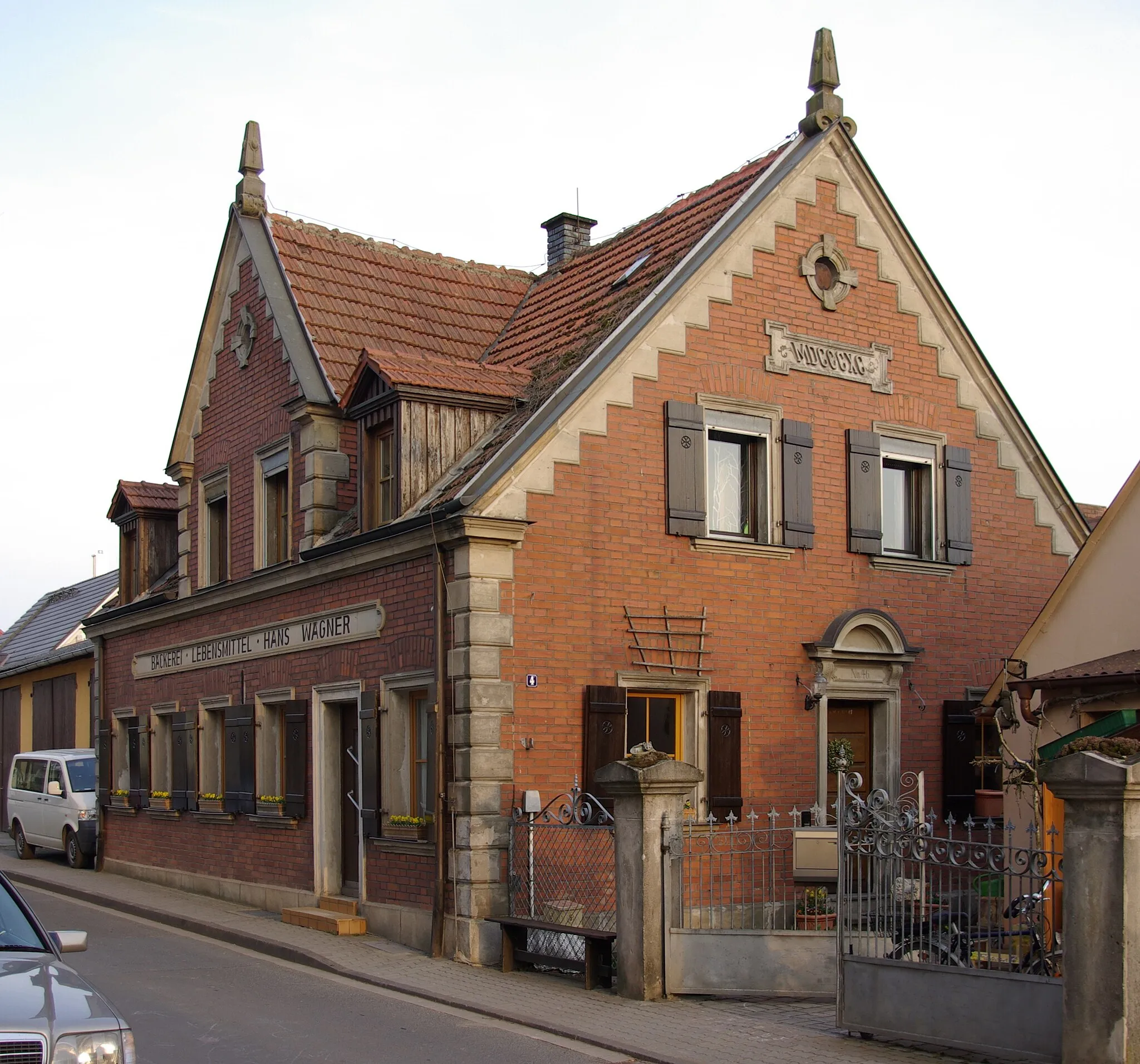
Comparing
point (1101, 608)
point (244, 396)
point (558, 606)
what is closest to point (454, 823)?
point (558, 606)

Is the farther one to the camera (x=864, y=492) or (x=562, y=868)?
(x=864, y=492)

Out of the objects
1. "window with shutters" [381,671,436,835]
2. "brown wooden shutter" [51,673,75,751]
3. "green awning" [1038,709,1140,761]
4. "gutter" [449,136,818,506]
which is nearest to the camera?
"green awning" [1038,709,1140,761]

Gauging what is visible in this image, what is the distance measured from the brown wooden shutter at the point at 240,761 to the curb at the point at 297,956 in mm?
1647

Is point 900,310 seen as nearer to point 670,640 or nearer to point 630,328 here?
point 630,328

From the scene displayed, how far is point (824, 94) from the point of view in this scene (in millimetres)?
18031

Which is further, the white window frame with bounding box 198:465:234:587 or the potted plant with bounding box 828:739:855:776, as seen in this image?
the white window frame with bounding box 198:465:234:587

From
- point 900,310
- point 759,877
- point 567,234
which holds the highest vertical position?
point 567,234

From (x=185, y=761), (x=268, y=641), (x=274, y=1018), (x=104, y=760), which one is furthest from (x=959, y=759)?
(x=104, y=760)

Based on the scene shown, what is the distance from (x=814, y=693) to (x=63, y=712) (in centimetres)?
2001

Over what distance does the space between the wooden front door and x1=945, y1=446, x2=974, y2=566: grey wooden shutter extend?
2212 mm

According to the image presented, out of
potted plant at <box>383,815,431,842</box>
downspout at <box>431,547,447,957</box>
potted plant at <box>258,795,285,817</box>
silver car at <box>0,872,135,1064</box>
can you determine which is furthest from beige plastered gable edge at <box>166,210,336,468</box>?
silver car at <box>0,872,135,1064</box>

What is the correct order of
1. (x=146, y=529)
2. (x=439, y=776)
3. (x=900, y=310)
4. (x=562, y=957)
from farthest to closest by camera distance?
(x=146, y=529) → (x=900, y=310) → (x=439, y=776) → (x=562, y=957)

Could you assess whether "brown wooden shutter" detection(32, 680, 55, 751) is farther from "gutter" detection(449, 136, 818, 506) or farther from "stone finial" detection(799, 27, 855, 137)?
"stone finial" detection(799, 27, 855, 137)

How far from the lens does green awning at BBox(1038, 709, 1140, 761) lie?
1241cm
